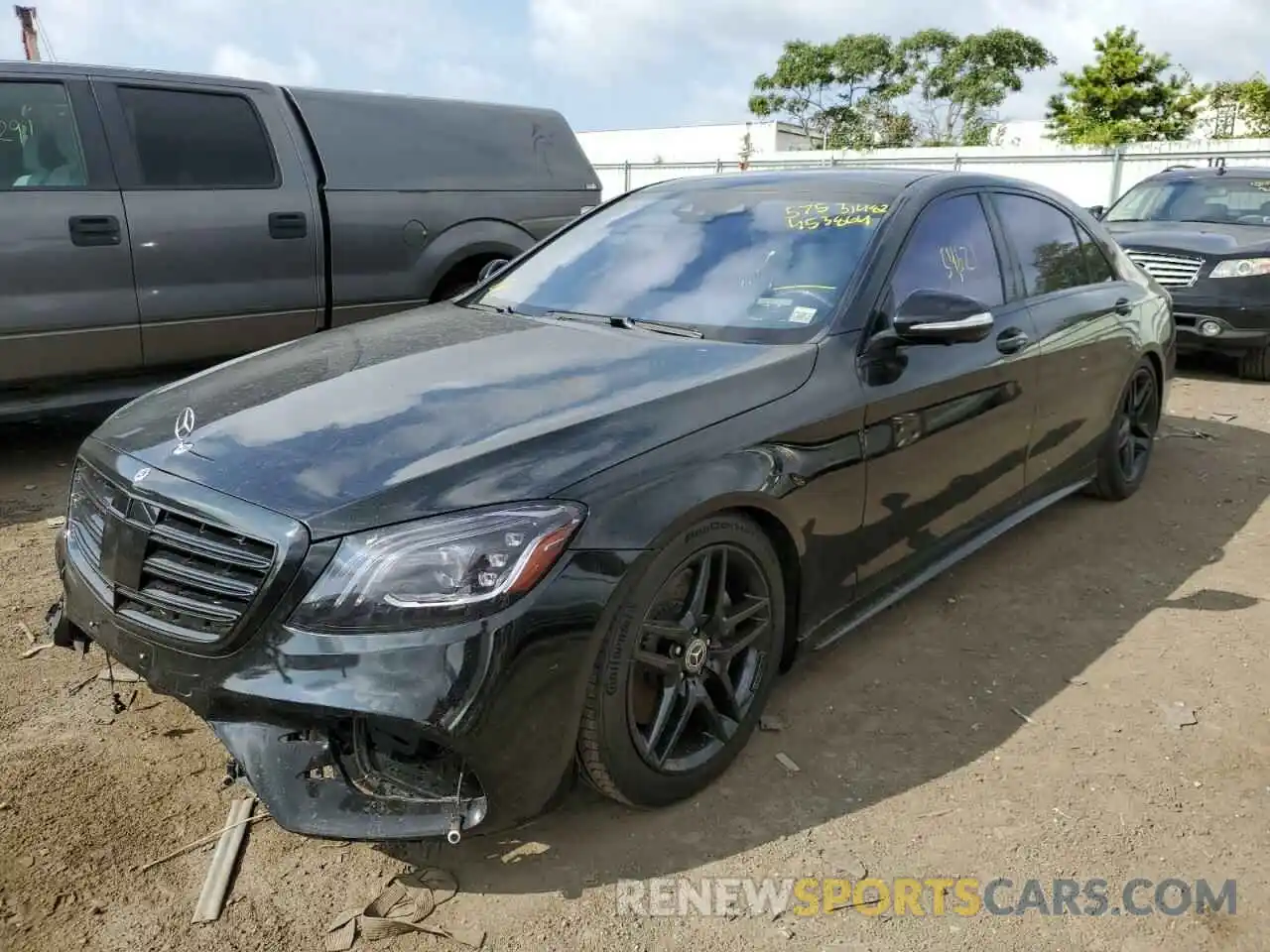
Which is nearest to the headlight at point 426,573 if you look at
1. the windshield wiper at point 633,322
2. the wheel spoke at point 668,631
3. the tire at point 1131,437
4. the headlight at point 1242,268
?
the wheel spoke at point 668,631

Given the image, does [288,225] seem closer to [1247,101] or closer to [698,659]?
[698,659]

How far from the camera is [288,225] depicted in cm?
580

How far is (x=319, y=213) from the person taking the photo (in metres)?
5.93

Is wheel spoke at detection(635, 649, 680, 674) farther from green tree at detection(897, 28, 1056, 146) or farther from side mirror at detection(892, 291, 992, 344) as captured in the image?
green tree at detection(897, 28, 1056, 146)

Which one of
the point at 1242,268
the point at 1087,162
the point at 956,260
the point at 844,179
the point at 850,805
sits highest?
the point at 1087,162

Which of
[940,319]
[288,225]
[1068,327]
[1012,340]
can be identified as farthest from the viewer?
[288,225]

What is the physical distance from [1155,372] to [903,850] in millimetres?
3653

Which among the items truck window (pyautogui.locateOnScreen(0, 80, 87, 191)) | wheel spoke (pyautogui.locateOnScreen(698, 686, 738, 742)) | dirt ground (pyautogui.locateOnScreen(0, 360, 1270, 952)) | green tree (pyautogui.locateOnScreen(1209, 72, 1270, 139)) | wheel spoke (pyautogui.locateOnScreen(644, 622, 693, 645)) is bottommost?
dirt ground (pyautogui.locateOnScreen(0, 360, 1270, 952))

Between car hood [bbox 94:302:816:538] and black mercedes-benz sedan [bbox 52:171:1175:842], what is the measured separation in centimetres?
1

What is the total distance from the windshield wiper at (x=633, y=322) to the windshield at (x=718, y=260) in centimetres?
2

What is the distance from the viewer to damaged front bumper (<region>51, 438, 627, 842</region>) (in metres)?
2.11

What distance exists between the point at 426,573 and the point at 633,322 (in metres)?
1.41

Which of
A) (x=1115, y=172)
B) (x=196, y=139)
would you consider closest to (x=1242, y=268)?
(x=196, y=139)

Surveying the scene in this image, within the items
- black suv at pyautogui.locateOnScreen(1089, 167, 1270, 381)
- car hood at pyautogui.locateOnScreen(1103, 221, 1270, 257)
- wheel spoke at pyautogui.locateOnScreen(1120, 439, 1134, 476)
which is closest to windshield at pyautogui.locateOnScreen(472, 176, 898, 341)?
wheel spoke at pyautogui.locateOnScreen(1120, 439, 1134, 476)
